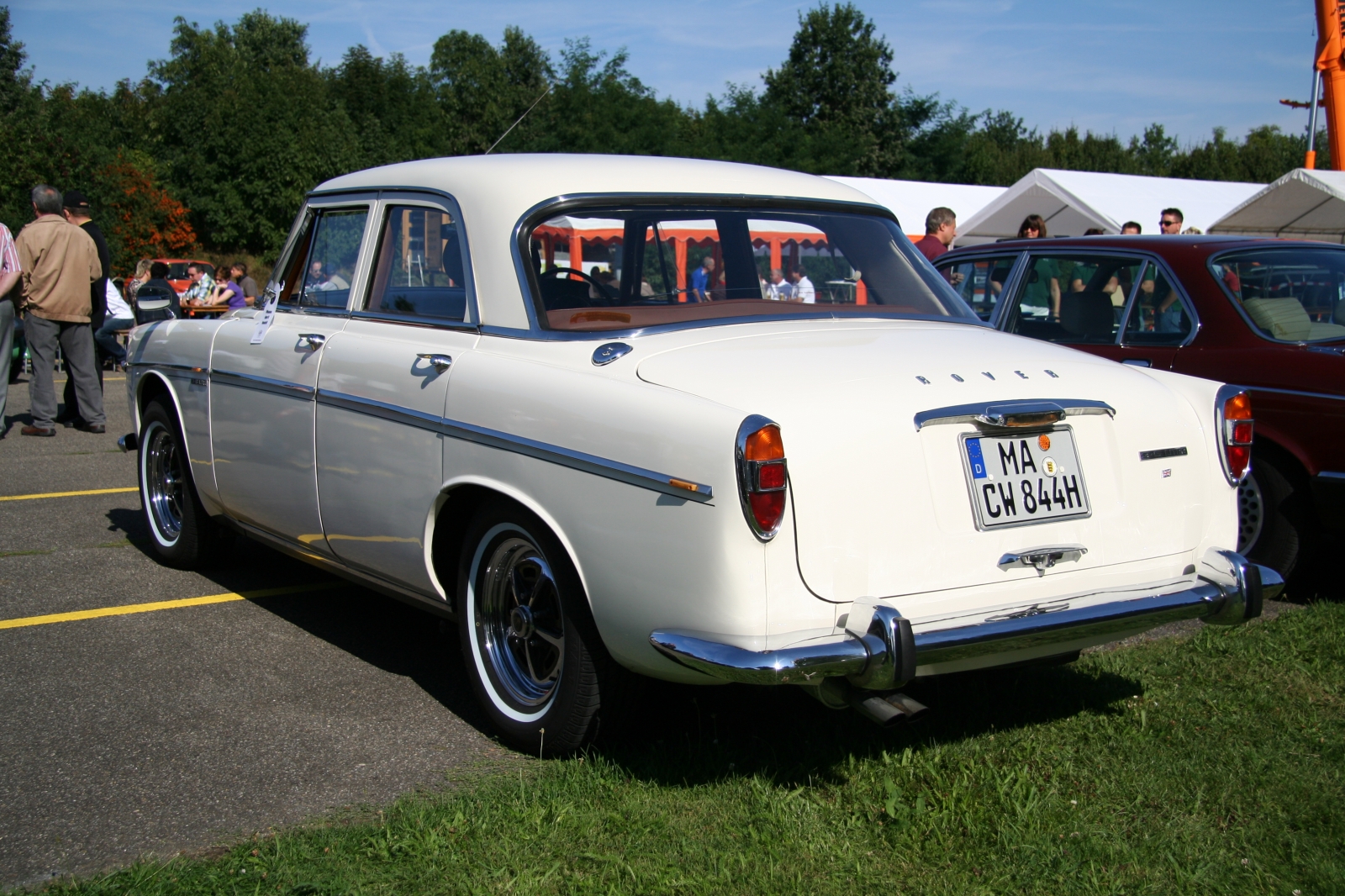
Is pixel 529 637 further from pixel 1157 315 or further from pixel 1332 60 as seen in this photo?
pixel 1332 60

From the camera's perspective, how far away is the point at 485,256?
3598 millimetres

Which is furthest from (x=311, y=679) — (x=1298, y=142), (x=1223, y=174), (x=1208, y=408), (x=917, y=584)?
(x=1298, y=142)

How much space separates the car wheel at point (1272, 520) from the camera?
5.00 m

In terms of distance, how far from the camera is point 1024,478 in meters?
2.96

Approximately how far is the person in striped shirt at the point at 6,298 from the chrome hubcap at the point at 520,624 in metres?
7.29

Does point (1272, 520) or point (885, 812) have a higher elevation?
point (1272, 520)

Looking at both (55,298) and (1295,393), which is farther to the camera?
(55,298)

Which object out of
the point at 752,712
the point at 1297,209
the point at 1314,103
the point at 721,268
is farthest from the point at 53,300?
the point at 1314,103

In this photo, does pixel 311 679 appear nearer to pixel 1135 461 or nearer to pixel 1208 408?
pixel 1135 461

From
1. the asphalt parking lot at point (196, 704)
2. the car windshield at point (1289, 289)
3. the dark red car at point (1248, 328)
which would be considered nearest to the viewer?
the asphalt parking lot at point (196, 704)

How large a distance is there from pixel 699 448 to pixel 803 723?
1322 mm

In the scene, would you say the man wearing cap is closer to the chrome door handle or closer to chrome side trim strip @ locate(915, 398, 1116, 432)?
the chrome door handle

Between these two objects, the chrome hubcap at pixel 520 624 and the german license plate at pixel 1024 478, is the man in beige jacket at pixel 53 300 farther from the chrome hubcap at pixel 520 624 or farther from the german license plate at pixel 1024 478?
the german license plate at pixel 1024 478

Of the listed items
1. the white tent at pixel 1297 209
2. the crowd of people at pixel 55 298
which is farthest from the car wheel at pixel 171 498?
the white tent at pixel 1297 209
